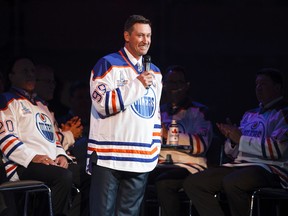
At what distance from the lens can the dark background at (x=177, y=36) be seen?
7809 millimetres

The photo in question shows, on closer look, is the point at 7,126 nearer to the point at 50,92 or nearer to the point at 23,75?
the point at 23,75

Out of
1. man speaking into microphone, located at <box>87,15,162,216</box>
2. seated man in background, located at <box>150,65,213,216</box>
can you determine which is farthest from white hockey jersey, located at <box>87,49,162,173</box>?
seated man in background, located at <box>150,65,213,216</box>

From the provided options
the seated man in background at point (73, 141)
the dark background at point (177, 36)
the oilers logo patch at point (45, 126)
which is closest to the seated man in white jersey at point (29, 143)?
the oilers logo patch at point (45, 126)

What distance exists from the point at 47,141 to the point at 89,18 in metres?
2.87

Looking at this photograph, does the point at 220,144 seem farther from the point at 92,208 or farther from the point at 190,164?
the point at 92,208

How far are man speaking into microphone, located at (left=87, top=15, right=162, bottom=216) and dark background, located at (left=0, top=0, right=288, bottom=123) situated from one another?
3388 millimetres

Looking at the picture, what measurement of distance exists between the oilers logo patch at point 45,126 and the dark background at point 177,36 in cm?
230

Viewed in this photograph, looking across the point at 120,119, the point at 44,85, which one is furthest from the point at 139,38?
the point at 44,85

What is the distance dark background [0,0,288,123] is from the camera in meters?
7.81

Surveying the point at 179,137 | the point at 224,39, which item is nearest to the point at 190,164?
the point at 179,137

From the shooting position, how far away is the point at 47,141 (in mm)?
5512

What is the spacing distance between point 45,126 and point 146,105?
4.78 feet

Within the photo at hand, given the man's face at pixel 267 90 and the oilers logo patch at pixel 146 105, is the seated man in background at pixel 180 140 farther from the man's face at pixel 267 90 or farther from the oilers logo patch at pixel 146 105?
the oilers logo patch at pixel 146 105

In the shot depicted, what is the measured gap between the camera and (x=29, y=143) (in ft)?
17.8
